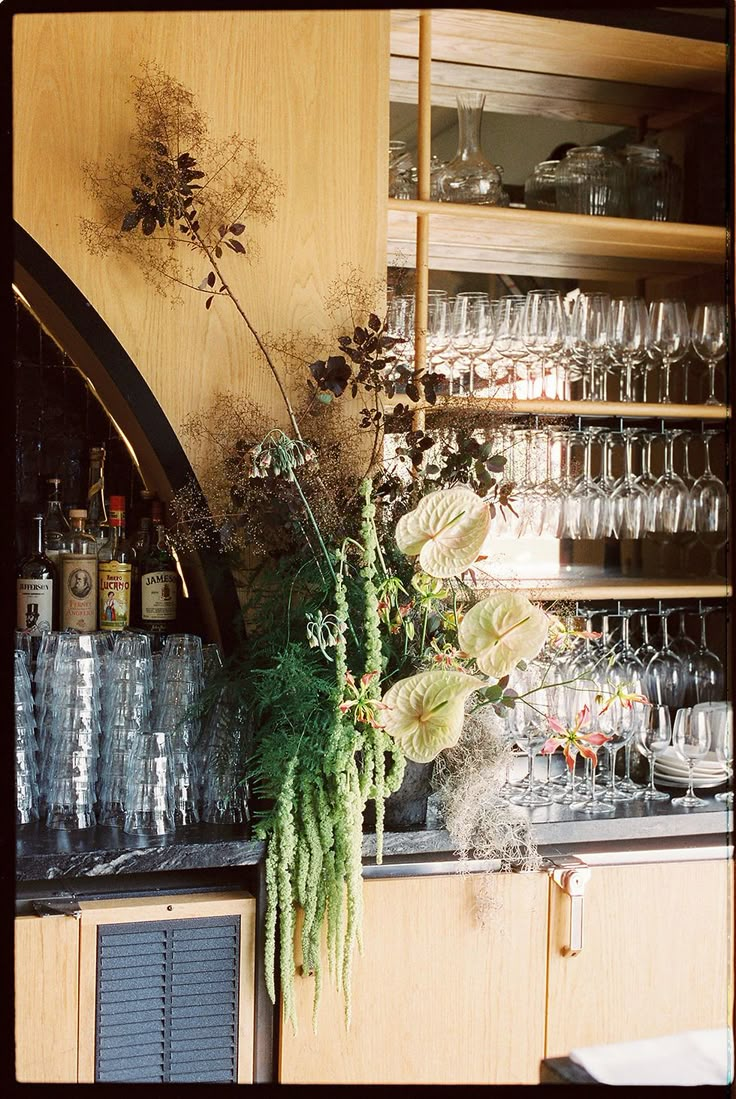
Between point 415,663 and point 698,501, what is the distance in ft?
3.44

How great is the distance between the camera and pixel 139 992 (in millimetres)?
1754

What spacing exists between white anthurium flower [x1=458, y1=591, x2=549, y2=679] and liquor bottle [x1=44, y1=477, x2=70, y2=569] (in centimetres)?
94

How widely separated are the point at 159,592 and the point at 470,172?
111 cm

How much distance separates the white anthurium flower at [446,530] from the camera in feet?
5.45

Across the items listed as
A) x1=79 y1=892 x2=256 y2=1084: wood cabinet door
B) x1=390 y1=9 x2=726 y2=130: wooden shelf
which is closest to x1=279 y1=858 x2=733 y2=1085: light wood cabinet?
x1=79 y1=892 x2=256 y2=1084: wood cabinet door

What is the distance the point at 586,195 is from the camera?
257 cm

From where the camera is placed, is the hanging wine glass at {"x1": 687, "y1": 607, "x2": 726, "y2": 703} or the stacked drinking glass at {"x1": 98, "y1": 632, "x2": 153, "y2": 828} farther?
the hanging wine glass at {"x1": 687, "y1": 607, "x2": 726, "y2": 703}

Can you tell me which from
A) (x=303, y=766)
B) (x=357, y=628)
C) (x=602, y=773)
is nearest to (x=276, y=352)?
(x=357, y=628)

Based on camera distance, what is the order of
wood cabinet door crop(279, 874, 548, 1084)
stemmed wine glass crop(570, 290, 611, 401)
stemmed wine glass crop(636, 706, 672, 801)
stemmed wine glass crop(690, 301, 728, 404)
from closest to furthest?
wood cabinet door crop(279, 874, 548, 1084) < stemmed wine glass crop(636, 706, 672, 801) < stemmed wine glass crop(570, 290, 611, 401) < stemmed wine glass crop(690, 301, 728, 404)

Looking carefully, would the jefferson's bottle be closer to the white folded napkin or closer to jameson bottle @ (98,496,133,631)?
jameson bottle @ (98,496,133,631)

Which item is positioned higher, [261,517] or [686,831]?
[261,517]

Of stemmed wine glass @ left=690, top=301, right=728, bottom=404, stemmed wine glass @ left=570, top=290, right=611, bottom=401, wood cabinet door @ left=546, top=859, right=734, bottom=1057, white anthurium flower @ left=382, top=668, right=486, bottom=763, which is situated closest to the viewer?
white anthurium flower @ left=382, top=668, right=486, bottom=763

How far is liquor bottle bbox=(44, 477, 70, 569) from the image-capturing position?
2.25 meters

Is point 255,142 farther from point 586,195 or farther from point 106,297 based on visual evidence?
point 586,195
